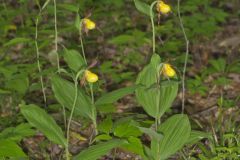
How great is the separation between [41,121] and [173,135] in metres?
0.58

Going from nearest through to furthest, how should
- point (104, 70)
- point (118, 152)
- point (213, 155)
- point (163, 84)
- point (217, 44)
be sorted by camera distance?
point (163, 84) → point (213, 155) → point (118, 152) → point (104, 70) → point (217, 44)

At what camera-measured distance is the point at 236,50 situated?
380 centimetres

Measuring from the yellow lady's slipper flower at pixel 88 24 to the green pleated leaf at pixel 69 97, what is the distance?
0.93ft

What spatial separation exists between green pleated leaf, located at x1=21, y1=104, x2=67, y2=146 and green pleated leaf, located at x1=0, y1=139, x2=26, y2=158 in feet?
0.62

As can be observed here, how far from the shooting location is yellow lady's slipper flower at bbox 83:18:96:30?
1.96 meters

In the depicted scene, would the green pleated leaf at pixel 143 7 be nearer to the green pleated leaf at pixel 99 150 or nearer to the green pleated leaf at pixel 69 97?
the green pleated leaf at pixel 69 97

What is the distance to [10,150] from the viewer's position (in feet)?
6.20

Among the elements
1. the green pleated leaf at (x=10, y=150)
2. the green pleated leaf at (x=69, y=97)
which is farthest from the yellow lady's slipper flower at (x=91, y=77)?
the green pleated leaf at (x=10, y=150)

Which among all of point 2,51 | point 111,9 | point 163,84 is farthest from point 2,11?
point 163,84

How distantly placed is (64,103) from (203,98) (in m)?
1.62

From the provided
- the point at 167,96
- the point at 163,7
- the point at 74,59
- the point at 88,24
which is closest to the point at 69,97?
the point at 74,59

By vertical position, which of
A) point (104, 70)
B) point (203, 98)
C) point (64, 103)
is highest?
point (64, 103)

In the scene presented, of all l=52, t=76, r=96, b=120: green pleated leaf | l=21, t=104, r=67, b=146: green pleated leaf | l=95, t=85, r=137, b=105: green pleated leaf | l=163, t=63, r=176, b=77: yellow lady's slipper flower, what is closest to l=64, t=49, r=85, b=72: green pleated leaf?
l=52, t=76, r=96, b=120: green pleated leaf

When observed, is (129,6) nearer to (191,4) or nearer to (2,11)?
(191,4)
